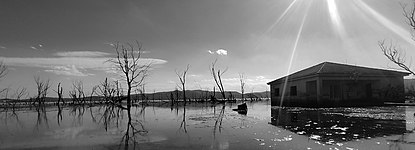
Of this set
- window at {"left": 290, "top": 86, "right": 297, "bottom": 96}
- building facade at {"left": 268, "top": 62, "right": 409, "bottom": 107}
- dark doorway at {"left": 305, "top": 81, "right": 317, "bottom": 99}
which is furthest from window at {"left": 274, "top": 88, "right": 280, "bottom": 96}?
dark doorway at {"left": 305, "top": 81, "right": 317, "bottom": 99}

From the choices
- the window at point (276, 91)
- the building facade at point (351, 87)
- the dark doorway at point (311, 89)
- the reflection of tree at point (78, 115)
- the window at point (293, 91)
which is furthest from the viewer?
the window at point (276, 91)

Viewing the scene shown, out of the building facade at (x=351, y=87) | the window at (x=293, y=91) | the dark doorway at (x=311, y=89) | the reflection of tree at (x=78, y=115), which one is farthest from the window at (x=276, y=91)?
the reflection of tree at (x=78, y=115)

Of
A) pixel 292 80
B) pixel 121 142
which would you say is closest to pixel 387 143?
pixel 121 142

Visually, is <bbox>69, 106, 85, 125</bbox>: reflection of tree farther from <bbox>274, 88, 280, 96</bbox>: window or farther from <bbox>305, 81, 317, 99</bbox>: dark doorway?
<bbox>274, 88, 280, 96</bbox>: window

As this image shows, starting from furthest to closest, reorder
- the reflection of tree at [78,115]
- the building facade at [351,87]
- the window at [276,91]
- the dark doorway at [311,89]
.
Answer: the window at [276,91] → the dark doorway at [311,89] → the building facade at [351,87] → the reflection of tree at [78,115]

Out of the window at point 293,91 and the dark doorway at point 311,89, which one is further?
the window at point 293,91

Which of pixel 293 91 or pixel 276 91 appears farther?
pixel 276 91

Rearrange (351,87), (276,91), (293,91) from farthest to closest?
(276,91)
(293,91)
(351,87)

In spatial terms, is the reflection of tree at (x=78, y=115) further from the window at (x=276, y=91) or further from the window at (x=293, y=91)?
the window at (x=276, y=91)

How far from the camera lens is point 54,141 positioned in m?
9.77

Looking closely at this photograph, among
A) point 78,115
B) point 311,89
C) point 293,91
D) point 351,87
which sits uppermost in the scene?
point 351,87

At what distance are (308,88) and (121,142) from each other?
78.3ft

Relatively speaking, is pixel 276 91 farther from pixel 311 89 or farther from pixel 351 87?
pixel 351 87

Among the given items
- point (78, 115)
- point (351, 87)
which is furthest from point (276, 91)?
point (78, 115)
